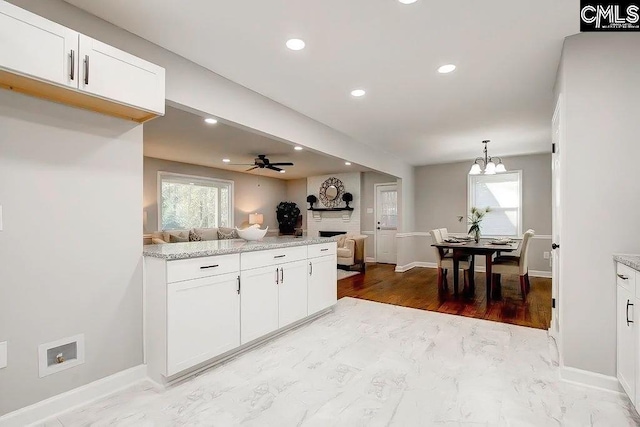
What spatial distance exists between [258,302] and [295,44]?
82.4 inches

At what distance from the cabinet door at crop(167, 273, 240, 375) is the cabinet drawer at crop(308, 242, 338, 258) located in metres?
1.09

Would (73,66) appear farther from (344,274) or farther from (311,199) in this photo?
(311,199)

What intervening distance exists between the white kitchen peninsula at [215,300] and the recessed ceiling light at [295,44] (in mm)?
1604

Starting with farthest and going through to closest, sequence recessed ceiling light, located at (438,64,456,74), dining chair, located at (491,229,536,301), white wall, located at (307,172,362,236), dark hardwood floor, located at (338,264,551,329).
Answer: white wall, located at (307,172,362,236) < dining chair, located at (491,229,536,301) < dark hardwood floor, located at (338,264,551,329) < recessed ceiling light, located at (438,64,456,74)

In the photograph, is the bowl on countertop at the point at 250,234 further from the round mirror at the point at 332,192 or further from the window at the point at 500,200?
the round mirror at the point at 332,192

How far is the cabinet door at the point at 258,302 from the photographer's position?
2.66 meters

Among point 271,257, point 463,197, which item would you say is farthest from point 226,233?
point 463,197

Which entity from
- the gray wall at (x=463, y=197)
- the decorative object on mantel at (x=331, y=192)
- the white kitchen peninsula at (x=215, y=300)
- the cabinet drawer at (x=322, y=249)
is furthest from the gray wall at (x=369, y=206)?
the white kitchen peninsula at (x=215, y=300)

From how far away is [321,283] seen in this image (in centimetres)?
362

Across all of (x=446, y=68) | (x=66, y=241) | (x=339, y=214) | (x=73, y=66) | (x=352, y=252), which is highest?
(x=446, y=68)

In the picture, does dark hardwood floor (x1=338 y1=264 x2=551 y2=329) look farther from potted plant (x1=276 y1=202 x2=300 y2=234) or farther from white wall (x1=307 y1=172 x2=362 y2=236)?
potted plant (x1=276 y1=202 x2=300 y2=234)

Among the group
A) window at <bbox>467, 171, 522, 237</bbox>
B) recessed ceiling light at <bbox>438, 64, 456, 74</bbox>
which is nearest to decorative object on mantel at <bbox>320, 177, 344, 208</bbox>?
window at <bbox>467, 171, 522, 237</bbox>

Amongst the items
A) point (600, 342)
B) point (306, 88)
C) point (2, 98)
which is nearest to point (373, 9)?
point (306, 88)

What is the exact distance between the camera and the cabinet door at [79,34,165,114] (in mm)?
1733
